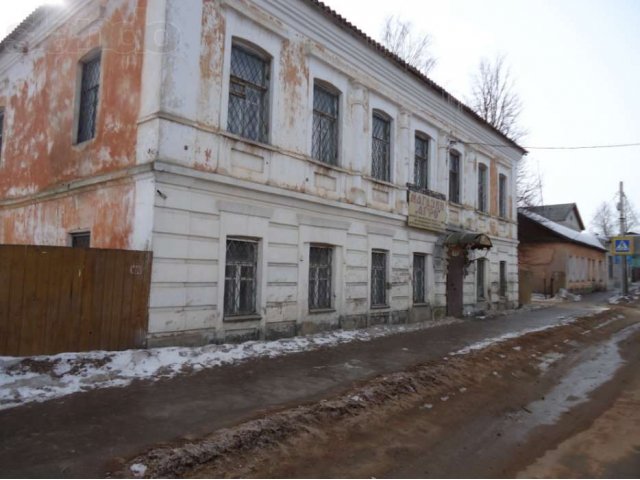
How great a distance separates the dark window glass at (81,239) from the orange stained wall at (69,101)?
1182mm

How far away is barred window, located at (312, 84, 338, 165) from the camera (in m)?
10.7

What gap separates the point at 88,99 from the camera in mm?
9852

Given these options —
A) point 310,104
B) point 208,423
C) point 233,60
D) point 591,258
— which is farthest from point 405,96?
point 591,258

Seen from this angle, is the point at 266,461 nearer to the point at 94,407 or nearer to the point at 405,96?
the point at 94,407

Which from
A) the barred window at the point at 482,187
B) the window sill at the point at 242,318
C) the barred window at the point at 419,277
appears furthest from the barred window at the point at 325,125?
the barred window at the point at 482,187

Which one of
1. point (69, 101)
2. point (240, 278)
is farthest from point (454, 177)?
point (69, 101)

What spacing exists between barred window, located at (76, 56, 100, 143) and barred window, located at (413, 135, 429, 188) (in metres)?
8.91

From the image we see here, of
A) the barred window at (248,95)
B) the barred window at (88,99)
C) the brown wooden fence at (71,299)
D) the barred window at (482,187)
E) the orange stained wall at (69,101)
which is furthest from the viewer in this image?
the barred window at (482,187)

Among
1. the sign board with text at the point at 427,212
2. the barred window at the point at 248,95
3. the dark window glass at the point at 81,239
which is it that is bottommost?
the dark window glass at the point at 81,239

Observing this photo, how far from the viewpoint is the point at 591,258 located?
35094 mm

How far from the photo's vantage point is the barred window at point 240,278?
8.57 metres

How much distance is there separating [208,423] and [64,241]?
6.73 meters

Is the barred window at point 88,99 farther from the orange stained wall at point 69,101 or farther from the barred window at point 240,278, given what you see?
the barred window at point 240,278

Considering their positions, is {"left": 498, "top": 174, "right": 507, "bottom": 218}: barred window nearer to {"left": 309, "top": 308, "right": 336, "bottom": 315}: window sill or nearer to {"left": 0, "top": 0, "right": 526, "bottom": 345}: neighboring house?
{"left": 0, "top": 0, "right": 526, "bottom": 345}: neighboring house
